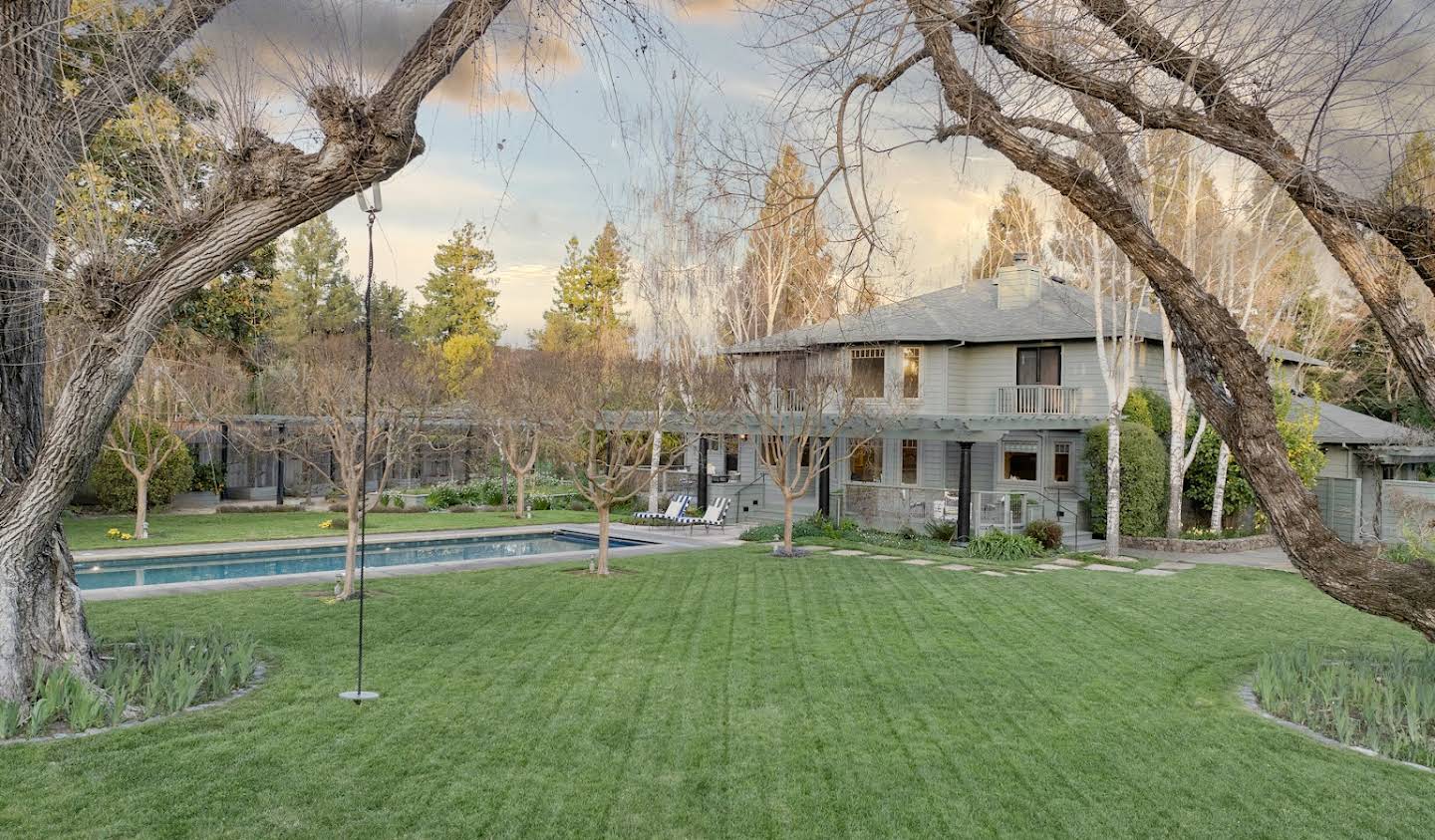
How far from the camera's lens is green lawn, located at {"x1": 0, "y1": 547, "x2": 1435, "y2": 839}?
17.4 ft

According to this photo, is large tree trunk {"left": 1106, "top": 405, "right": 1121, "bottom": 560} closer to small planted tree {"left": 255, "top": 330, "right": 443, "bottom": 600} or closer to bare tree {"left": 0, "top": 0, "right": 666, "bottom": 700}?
small planted tree {"left": 255, "top": 330, "right": 443, "bottom": 600}

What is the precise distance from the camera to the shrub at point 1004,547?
1769 centimetres

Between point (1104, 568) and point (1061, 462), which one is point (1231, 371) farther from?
point (1061, 462)

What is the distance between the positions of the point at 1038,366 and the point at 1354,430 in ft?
24.9

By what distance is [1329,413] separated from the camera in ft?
82.7

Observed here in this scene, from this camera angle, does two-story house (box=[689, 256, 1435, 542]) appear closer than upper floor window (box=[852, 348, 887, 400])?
Yes

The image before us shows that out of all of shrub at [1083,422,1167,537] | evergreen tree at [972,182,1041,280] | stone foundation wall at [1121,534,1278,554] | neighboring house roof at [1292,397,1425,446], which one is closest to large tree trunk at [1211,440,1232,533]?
stone foundation wall at [1121,534,1278,554]

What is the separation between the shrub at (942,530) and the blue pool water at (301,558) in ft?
18.9

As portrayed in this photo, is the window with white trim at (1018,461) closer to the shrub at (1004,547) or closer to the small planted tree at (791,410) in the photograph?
the small planted tree at (791,410)

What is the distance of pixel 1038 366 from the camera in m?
23.0

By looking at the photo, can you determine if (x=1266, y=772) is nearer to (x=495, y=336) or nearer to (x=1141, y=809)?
(x=1141, y=809)

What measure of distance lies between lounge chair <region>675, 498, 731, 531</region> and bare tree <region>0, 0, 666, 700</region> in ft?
50.8

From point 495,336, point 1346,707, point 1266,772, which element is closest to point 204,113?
point 1266,772

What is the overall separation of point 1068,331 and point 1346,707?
15.4 metres
